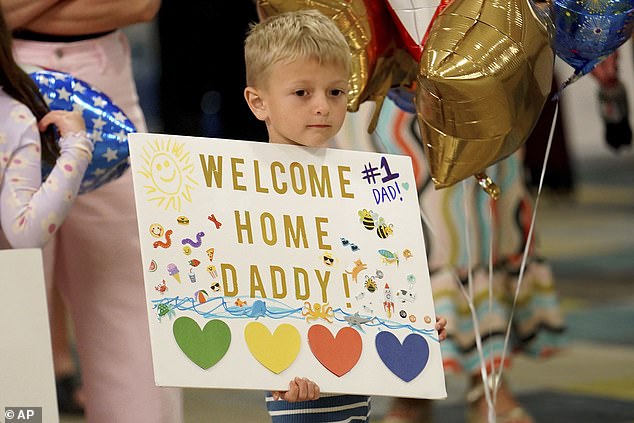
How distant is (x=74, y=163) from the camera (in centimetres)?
212

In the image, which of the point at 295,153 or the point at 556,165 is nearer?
the point at 295,153

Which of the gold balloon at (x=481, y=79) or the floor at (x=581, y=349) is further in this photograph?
the floor at (x=581, y=349)

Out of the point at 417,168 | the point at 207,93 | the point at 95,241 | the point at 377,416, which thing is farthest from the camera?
the point at 207,93

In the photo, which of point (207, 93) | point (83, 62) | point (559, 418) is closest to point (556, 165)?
point (207, 93)

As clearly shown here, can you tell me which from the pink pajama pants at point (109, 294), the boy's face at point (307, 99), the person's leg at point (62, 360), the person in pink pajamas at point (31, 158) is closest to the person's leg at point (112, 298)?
Answer: the pink pajama pants at point (109, 294)

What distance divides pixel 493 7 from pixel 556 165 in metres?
5.21

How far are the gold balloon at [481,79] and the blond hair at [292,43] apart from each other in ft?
0.48

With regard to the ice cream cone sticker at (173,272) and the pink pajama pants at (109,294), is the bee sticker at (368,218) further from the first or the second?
the pink pajama pants at (109,294)

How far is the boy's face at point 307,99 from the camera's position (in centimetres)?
185

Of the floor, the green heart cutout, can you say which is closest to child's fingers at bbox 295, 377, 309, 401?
the green heart cutout

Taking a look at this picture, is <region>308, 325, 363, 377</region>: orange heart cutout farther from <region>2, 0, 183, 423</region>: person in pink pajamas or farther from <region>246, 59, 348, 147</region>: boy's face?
<region>2, 0, 183, 423</region>: person in pink pajamas

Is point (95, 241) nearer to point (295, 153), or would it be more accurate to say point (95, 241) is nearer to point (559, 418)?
point (295, 153)

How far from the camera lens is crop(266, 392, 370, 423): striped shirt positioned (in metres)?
1.93

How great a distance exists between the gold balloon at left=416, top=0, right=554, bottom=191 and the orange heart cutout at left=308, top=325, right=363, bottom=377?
1.22 ft
